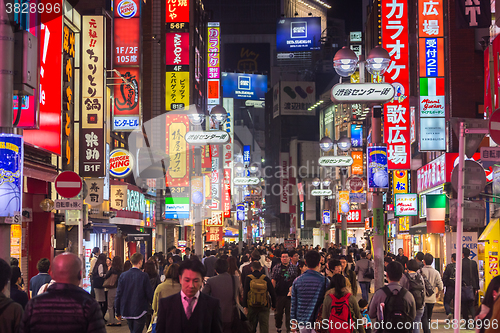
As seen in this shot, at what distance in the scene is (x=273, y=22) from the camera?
135000mm

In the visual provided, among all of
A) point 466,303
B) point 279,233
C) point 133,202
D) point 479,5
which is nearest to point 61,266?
point 466,303

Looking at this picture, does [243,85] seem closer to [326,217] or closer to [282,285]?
[326,217]

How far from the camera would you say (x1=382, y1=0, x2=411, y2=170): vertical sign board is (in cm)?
2255

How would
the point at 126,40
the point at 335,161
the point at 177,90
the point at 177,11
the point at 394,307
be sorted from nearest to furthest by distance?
the point at 394,307 < the point at 335,161 < the point at 126,40 < the point at 177,90 < the point at 177,11

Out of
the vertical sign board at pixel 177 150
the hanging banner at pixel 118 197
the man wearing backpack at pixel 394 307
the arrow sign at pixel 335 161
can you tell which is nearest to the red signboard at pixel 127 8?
the hanging banner at pixel 118 197

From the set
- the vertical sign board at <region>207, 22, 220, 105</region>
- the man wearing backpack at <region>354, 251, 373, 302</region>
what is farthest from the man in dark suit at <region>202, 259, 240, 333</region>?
the vertical sign board at <region>207, 22, 220, 105</region>

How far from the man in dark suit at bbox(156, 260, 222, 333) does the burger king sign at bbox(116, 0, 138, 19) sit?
2181 cm

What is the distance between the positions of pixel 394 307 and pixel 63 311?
14.6 feet

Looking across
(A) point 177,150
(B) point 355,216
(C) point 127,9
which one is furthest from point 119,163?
(B) point 355,216

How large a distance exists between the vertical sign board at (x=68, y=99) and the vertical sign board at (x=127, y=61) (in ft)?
10.0

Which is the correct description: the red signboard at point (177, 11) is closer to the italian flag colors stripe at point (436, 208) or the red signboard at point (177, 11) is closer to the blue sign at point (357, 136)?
the italian flag colors stripe at point (436, 208)

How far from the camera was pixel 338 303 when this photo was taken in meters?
8.23

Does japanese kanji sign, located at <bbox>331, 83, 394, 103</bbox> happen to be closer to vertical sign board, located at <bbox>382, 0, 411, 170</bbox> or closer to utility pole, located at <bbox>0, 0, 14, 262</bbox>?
utility pole, located at <bbox>0, 0, 14, 262</bbox>

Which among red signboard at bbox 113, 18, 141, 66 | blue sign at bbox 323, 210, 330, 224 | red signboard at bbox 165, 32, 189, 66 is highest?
red signboard at bbox 165, 32, 189, 66
